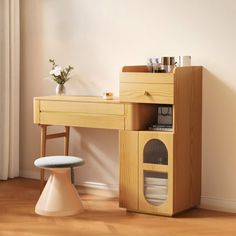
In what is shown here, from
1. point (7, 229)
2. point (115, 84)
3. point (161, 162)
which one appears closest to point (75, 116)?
point (115, 84)

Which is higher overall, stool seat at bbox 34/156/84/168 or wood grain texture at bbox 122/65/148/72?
wood grain texture at bbox 122/65/148/72

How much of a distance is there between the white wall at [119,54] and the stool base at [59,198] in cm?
73

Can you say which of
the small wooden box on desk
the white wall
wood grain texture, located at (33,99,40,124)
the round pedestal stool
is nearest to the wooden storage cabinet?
the small wooden box on desk

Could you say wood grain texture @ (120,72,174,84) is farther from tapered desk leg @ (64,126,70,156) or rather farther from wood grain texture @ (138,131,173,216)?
tapered desk leg @ (64,126,70,156)

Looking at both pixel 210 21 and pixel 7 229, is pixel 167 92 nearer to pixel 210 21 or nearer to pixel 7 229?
pixel 210 21

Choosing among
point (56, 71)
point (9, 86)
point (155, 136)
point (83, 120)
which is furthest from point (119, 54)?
point (9, 86)

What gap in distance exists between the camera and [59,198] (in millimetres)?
4547

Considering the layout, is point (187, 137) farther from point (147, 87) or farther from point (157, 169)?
point (147, 87)

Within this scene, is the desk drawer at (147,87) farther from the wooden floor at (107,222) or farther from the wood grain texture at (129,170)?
the wooden floor at (107,222)

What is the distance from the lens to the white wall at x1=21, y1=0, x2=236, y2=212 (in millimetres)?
4676

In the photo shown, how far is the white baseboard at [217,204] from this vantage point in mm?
4684

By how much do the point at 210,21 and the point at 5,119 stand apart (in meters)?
2.02

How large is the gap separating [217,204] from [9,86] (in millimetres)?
2085

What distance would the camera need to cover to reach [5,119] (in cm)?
562
